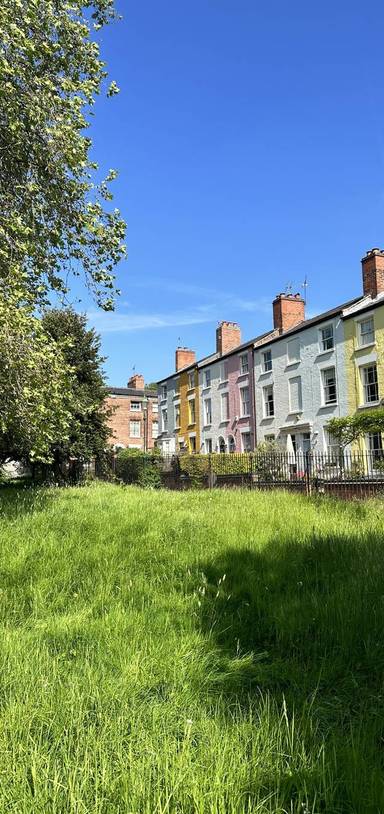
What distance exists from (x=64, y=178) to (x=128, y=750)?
916cm

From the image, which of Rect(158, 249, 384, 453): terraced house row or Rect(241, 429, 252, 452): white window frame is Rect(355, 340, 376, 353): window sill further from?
Rect(241, 429, 252, 452): white window frame

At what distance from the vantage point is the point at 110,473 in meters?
23.2

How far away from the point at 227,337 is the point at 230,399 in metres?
6.04

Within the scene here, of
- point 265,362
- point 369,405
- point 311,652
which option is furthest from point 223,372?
point 311,652

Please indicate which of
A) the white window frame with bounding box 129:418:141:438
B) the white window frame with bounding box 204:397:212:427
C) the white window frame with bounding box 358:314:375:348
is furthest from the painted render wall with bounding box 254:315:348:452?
the white window frame with bounding box 129:418:141:438

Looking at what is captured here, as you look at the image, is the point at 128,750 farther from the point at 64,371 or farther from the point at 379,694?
the point at 64,371

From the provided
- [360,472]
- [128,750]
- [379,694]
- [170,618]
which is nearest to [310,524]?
[170,618]

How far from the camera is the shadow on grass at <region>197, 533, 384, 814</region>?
7.54 ft

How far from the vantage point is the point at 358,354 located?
87.2ft

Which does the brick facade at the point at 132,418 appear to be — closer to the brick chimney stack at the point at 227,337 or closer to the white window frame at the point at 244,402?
the brick chimney stack at the point at 227,337

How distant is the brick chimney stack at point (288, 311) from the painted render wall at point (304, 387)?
1.58 meters

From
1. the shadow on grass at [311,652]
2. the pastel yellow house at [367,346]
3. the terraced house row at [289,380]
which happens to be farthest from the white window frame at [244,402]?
the shadow on grass at [311,652]

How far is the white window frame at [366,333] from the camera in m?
25.8

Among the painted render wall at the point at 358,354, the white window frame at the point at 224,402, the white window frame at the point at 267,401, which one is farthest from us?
the white window frame at the point at 224,402
